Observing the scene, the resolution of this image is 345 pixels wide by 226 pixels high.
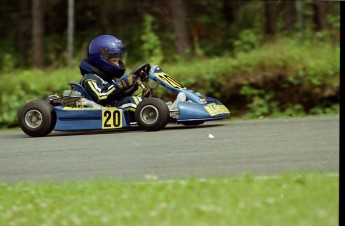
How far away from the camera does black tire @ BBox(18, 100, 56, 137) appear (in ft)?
28.7

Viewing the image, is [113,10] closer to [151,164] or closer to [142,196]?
[151,164]

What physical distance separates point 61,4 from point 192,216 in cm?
1043

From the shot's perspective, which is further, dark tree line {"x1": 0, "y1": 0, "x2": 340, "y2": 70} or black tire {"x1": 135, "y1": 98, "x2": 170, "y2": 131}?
dark tree line {"x1": 0, "y1": 0, "x2": 340, "y2": 70}

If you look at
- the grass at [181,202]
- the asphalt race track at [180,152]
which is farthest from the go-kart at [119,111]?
the grass at [181,202]

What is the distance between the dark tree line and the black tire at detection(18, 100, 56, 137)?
3.04 meters

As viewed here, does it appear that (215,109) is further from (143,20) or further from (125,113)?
(143,20)

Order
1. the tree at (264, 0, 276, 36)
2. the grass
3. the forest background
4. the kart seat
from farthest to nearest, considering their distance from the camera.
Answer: the tree at (264, 0, 276, 36) → the forest background → the kart seat → the grass

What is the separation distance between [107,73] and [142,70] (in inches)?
15.0

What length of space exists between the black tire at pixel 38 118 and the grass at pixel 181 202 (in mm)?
2928

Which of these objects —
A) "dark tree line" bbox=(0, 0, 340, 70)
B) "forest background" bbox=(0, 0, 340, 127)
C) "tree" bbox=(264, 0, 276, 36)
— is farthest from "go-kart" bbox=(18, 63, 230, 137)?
"tree" bbox=(264, 0, 276, 36)

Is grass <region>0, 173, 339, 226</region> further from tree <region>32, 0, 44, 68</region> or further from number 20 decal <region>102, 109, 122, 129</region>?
tree <region>32, 0, 44, 68</region>

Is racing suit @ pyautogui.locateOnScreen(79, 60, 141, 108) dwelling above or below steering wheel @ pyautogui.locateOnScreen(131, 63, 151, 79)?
below

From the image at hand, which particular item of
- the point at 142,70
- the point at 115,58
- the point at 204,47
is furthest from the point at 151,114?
the point at 204,47

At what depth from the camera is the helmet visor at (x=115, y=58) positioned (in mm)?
8719
